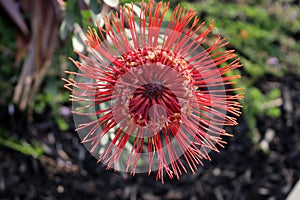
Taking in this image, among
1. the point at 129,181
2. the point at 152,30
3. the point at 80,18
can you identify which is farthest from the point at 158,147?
the point at 129,181

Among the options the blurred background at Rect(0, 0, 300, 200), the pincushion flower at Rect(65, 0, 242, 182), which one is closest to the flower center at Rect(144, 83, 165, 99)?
the pincushion flower at Rect(65, 0, 242, 182)

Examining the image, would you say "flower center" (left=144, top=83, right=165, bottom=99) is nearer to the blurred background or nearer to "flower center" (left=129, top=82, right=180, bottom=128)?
"flower center" (left=129, top=82, right=180, bottom=128)

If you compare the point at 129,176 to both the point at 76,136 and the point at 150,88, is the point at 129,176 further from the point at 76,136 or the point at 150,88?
the point at 150,88

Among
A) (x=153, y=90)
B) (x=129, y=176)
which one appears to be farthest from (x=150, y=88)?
(x=129, y=176)

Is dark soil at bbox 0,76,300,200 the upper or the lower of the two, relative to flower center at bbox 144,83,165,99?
lower

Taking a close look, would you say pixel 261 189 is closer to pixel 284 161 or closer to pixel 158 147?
pixel 284 161

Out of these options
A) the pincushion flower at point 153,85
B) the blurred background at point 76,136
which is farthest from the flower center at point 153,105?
the blurred background at point 76,136

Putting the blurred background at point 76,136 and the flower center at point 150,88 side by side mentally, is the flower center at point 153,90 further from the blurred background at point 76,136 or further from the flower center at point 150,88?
the blurred background at point 76,136
